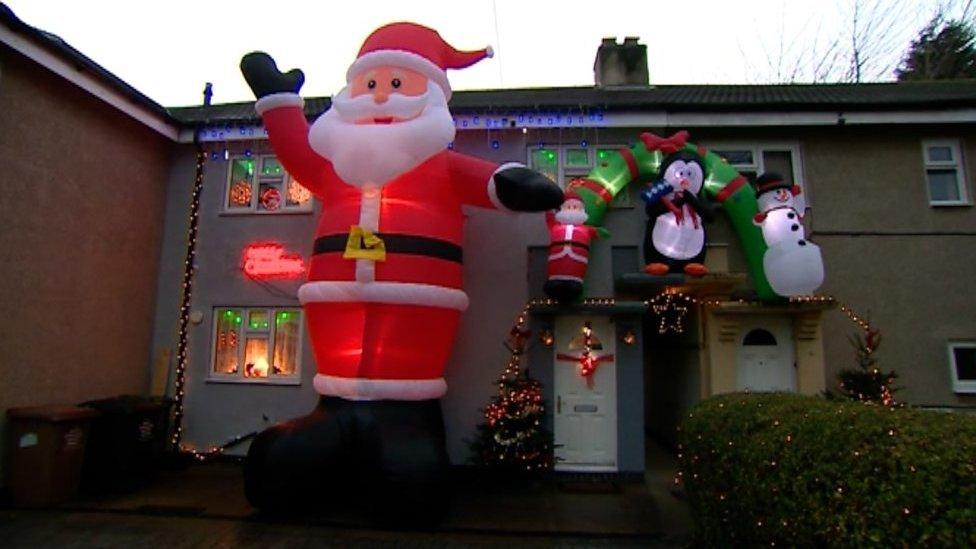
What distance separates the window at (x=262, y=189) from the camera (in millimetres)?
9047

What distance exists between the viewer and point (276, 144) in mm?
6863

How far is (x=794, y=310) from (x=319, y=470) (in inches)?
259

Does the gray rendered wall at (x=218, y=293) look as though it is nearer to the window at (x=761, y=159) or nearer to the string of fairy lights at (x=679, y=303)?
the string of fairy lights at (x=679, y=303)

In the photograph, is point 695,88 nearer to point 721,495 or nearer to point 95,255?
point 721,495

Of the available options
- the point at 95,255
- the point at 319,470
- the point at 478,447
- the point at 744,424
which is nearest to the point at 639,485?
the point at 478,447

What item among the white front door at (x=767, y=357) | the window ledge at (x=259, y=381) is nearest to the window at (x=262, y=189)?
the window ledge at (x=259, y=381)

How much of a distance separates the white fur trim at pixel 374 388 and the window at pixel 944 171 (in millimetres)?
8451

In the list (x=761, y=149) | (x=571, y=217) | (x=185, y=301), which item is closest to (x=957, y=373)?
(x=761, y=149)

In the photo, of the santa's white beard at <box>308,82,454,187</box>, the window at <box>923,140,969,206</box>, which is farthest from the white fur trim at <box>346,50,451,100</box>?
the window at <box>923,140,969,206</box>

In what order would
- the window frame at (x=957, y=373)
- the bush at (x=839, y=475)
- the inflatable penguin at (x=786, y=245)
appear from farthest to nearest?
1. the window frame at (x=957, y=373)
2. the inflatable penguin at (x=786, y=245)
3. the bush at (x=839, y=475)

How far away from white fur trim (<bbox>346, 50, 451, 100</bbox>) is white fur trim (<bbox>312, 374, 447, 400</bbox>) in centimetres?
352

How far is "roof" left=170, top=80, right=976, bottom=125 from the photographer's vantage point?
8.38 metres

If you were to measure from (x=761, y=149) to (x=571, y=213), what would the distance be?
12.7ft

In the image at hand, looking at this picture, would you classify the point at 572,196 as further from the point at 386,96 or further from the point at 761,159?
the point at 761,159
